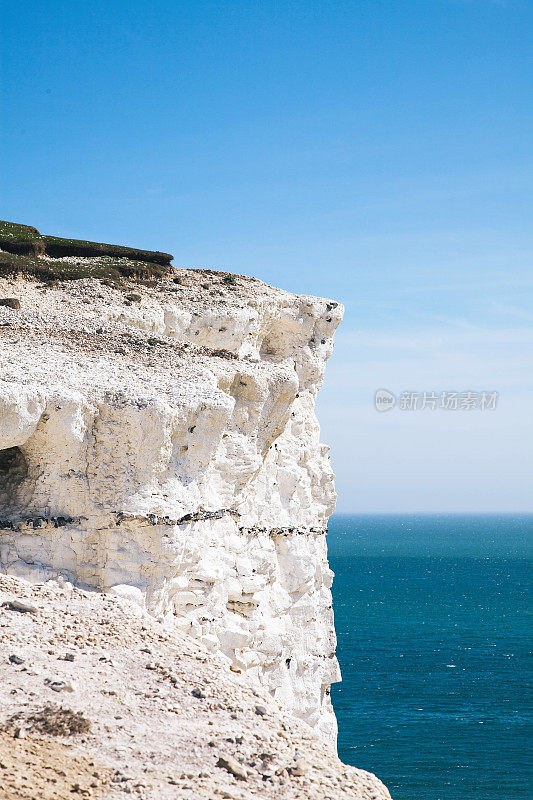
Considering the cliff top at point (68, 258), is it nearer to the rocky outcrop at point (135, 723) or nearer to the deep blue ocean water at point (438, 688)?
the rocky outcrop at point (135, 723)

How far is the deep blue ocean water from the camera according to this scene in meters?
44.1

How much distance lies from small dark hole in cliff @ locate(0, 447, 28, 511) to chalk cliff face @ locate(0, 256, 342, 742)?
45 mm

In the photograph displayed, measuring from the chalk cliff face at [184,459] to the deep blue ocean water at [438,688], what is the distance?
17090 millimetres

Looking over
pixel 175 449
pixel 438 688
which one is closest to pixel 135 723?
pixel 175 449

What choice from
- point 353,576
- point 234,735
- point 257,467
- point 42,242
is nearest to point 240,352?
point 257,467

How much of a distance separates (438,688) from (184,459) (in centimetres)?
4555

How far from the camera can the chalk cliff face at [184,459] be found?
18.5 meters

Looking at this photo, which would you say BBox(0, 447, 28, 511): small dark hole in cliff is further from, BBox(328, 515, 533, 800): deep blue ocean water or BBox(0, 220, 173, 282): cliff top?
BBox(328, 515, 533, 800): deep blue ocean water

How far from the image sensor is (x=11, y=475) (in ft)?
63.7

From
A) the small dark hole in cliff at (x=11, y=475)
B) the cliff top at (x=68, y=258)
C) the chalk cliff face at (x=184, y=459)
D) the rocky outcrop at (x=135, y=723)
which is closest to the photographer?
the rocky outcrop at (x=135, y=723)

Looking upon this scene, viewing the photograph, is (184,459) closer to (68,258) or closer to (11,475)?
(11,475)

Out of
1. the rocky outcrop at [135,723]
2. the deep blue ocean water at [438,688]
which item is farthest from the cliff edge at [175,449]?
the deep blue ocean water at [438,688]

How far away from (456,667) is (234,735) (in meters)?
57.6

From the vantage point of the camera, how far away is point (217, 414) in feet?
65.9
